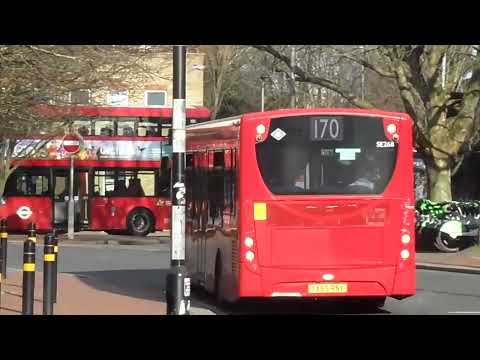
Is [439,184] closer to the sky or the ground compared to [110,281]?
closer to the sky

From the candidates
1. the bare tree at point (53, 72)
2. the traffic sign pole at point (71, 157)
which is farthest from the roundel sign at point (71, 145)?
the bare tree at point (53, 72)

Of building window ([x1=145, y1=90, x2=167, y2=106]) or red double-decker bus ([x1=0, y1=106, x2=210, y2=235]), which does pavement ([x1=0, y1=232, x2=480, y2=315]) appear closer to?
red double-decker bus ([x1=0, y1=106, x2=210, y2=235])

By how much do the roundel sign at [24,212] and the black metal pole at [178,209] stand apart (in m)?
23.6

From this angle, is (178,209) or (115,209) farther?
(115,209)

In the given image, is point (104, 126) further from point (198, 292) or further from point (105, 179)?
point (198, 292)

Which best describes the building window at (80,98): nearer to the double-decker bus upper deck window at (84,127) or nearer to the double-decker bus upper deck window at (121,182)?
the double-decker bus upper deck window at (84,127)

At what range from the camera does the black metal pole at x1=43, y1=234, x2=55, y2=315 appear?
1280 cm

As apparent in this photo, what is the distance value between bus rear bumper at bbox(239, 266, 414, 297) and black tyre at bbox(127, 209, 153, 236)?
22.0 meters

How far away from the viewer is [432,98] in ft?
88.3

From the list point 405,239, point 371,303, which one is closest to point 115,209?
point 371,303

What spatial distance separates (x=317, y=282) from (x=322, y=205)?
1.11 metres

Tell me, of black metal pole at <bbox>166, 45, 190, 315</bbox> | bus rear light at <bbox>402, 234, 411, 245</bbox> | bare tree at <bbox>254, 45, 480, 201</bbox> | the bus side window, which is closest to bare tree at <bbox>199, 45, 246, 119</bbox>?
bare tree at <bbox>254, 45, 480, 201</bbox>

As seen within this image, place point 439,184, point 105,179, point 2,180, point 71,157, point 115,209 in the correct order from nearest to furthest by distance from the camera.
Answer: point 439,184
point 71,157
point 2,180
point 115,209
point 105,179
